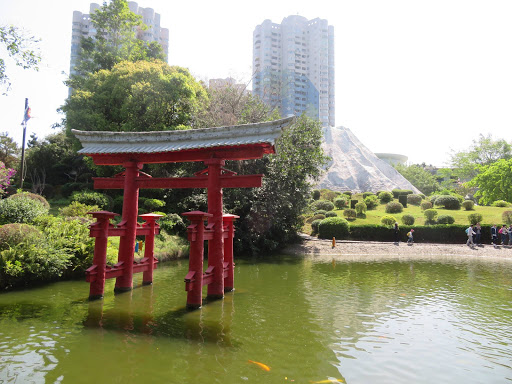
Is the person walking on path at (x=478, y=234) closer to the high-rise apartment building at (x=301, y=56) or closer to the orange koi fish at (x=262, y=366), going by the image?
the orange koi fish at (x=262, y=366)

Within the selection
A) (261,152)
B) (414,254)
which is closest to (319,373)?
(261,152)

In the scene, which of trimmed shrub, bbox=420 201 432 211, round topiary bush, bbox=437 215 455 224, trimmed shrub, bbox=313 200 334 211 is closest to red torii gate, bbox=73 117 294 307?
round topiary bush, bbox=437 215 455 224

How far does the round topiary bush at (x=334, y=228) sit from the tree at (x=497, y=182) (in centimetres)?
2213

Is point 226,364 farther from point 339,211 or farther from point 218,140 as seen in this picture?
point 339,211

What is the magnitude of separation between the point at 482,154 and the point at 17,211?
5667 cm

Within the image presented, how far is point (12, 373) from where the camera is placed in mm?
4723

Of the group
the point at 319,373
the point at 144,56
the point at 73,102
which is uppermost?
the point at 144,56

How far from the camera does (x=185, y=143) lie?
28.6 feet

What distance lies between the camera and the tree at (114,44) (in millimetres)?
29078

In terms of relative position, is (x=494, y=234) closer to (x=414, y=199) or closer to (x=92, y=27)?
(x=414, y=199)

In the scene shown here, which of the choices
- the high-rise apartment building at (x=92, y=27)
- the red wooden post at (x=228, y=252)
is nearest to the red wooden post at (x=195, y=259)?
the red wooden post at (x=228, y=252)

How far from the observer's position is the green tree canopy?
21.3 m

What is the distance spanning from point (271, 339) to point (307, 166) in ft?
51.1

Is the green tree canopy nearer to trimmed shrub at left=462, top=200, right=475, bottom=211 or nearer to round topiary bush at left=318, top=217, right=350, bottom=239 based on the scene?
round topiary bush at left=318, top=217, right=350, bottom=239
